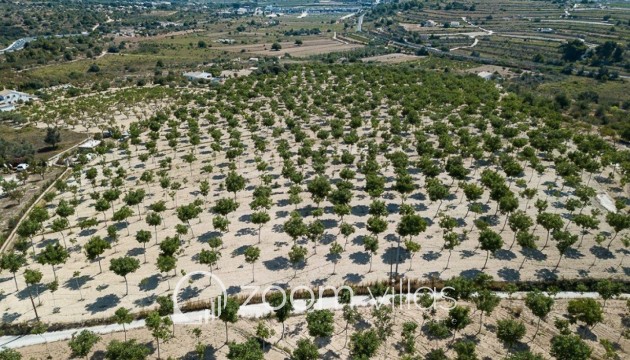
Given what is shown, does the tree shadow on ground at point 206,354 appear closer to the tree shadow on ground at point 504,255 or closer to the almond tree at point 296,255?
the almond tree at point 296,255

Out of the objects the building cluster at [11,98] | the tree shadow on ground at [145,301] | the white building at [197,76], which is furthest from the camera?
the white building at [197,76]

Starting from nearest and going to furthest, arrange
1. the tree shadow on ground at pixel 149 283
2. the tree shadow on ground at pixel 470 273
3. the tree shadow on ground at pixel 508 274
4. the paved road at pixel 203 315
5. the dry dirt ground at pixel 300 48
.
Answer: the paved road at pixel 203 315
the tree shadow on ground at pixel 149 283
the tree shadow on ground at pixel 508 274
the tree shadow on ground at pixel 470 273
the dry dirt ground at pixel 300 48

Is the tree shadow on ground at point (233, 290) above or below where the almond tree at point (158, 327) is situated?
below

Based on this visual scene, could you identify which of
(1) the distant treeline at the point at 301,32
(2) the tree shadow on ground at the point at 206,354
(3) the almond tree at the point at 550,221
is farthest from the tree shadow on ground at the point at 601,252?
(1) the distant treeline at the point at 301,32

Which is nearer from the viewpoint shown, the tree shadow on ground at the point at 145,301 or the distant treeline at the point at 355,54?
the tree shadow on ground at the point at 145,301

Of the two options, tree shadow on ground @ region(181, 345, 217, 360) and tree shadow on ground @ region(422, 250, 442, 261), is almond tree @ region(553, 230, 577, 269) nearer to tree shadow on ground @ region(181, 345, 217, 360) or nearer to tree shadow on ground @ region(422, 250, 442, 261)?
tree shadow on ground @ region(422, 250, 442, 261)

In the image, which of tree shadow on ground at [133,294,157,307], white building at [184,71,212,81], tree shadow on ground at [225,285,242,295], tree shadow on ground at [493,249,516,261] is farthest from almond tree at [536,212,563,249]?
white building at [184,71,212,81]

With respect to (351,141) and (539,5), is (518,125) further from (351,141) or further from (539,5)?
(539,5)

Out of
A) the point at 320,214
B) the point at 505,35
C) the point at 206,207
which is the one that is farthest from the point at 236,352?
the point at 505,35

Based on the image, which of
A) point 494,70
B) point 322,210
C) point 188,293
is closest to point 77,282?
point 188,293
